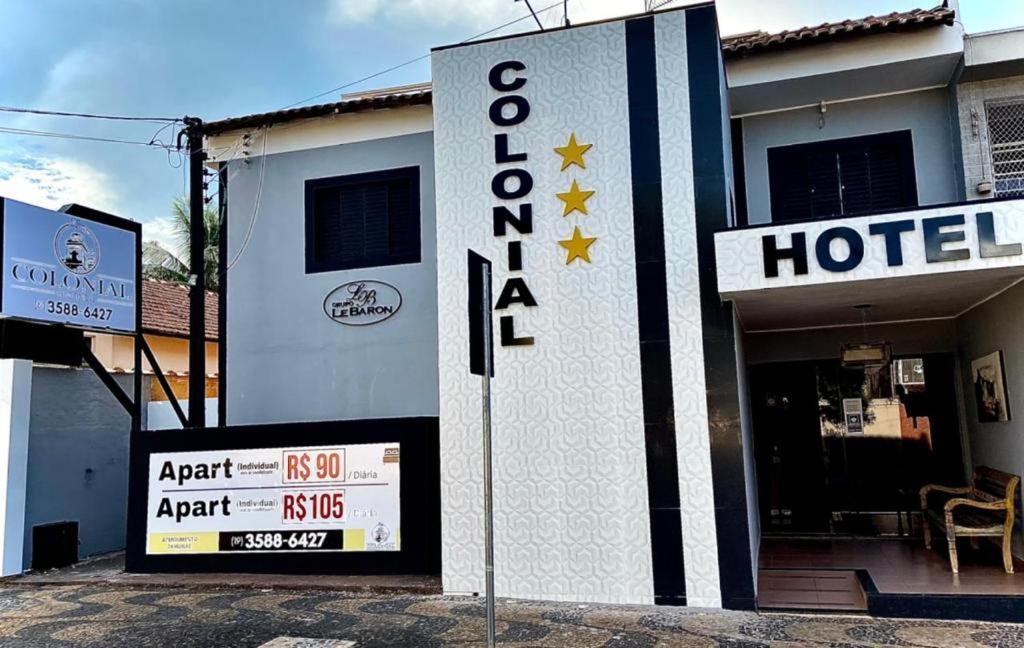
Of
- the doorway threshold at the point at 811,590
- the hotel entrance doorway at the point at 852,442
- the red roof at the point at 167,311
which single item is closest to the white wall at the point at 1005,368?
the hotel entrance doorway at the point at 852,442

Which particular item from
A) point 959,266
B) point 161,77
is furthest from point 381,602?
point 161,77

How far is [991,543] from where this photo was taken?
28.6ft

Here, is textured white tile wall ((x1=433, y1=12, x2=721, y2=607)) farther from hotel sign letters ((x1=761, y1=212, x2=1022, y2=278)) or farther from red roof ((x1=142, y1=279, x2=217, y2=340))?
red roof ((x1=142, y1=279, x2=217, y2=340))

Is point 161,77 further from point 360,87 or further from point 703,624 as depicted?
point 703,624

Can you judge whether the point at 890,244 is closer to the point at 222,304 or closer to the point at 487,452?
the point at 487,452

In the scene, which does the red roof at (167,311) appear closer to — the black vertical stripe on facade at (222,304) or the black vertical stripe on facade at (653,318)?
the black vertical stripe on facade at (222,304)

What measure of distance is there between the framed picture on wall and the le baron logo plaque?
23.2ft

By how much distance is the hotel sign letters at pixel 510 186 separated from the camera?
26.7ft

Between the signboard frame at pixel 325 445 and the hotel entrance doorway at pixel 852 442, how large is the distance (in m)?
4.87

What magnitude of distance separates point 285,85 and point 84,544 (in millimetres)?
8075

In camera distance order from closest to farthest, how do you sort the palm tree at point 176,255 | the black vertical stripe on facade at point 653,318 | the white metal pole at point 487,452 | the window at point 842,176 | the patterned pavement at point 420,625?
1. the white metal pole at point 487,452
2. the patterned pavement at point 420,625
3. the black vertical stripe on facade at point 653,318
4. the window at point 842,176
5. the palm tree at point 176,255

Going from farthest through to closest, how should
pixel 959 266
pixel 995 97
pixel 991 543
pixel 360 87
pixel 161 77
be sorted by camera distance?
pixel 161 77
pixel 360 87
pixel 995 97
pixel 991 543
pixel 959 266

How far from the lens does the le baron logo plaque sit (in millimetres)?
10742

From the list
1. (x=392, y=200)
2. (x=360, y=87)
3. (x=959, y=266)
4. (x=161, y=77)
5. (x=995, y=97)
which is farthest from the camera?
(x=161, y=77)
